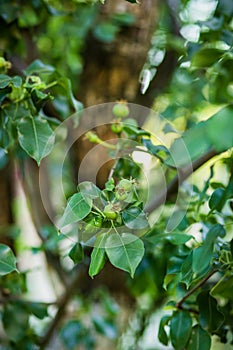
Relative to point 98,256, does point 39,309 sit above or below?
below

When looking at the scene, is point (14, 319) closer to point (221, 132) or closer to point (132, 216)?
point (132, 216)

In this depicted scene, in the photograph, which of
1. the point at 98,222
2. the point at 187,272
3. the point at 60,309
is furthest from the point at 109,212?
the point at 60,309

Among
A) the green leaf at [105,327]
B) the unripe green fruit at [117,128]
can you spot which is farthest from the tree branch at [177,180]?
the green leaf at [105,327]

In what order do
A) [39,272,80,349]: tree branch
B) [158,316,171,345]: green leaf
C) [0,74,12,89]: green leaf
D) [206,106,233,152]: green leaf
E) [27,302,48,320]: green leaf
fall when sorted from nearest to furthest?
[206,106,233,152]: green leaf, [0,74,12,89]: green leaf, [158,316,171,345]: green leaf, [27,302,48,320]: green leaf, [39,272,80,349]: tree branch

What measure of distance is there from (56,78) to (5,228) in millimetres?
468

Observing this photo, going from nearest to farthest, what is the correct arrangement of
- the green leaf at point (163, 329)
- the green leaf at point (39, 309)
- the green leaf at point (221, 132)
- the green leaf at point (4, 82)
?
the green leaf at point (221, 132) < the green leaf at point (4, 82) < the green leaf at point (163, 329) < the green leaf at point (39, 309)

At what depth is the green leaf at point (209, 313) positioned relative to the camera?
66cm

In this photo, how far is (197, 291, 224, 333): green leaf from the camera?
26.0 inches

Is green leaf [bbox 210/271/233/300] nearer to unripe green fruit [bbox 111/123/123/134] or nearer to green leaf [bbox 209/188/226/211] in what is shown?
green leaf [bbox 209/188/226/211]

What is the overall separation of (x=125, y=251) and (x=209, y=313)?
0.21 metres

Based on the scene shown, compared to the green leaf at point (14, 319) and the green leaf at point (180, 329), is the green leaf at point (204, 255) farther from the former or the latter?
the green leaf at point (14, 319)

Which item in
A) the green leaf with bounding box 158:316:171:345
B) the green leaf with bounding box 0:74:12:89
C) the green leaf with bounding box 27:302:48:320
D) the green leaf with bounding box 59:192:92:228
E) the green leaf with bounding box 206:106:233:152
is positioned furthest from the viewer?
the green leaf with bounding box 27:302:48:320

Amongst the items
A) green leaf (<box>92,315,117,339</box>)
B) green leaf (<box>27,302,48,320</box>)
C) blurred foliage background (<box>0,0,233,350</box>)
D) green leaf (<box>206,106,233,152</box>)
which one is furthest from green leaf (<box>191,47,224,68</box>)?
green leaf (<box>92,315,117,339</box>)

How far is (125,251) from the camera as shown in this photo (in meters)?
0.50
